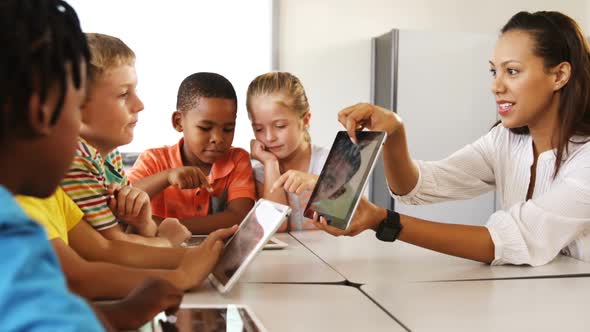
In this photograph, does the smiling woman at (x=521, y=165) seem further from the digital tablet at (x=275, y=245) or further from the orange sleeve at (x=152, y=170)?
the orange sleeve at (x=152, y=170)

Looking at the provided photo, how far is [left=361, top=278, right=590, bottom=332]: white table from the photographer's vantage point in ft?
3.04

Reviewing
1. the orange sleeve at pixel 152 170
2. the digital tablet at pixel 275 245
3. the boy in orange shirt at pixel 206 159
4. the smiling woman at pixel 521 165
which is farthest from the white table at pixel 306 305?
the orange sleeve at pixel 152 170

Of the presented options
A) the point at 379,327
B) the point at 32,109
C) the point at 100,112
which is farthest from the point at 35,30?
the point at 100,112

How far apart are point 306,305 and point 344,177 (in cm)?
37

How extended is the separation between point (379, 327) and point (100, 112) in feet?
2.74

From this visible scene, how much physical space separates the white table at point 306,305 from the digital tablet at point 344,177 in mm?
176

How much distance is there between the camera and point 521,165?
1.69 metres

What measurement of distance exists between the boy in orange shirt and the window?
141cm

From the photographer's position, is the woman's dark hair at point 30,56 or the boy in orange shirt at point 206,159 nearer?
the woman's dark hair at point 30,56

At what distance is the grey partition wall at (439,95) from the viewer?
11.6 ft

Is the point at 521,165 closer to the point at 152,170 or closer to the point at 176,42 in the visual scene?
the point at 152,170

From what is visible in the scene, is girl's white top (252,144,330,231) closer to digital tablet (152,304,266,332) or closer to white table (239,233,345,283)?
white table (239,233,345,283)

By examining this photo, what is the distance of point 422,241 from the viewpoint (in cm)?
141

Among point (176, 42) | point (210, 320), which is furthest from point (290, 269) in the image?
point (176, 42)
